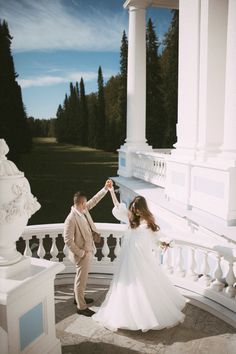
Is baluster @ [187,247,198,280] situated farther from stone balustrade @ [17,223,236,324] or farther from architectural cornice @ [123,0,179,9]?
architectural cornice @ [123,0,179,9]

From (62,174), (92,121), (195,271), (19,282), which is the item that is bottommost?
(62,174)

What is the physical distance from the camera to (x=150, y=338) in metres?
4.83

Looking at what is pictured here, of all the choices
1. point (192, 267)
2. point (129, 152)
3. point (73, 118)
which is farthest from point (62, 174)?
point (192, 267)

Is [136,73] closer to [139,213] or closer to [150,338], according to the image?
[139,213]

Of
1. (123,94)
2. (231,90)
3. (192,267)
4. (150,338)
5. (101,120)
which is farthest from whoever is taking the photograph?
(101,120)

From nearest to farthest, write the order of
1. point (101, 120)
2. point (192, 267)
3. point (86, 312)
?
point (86, 312) < point (192, 267) < point (101, 120)

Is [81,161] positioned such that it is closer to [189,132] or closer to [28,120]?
[28,120]

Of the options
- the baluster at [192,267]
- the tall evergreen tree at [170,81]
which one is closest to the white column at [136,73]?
the baluster at [192,267]

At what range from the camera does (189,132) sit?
9.06 metres

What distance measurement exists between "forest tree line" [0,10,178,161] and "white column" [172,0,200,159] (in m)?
19.6

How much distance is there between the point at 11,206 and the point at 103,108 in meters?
35.9

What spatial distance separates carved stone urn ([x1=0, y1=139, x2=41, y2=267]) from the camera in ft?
12.0

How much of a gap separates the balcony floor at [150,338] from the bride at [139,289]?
147 millimetres

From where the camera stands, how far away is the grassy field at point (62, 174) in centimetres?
2302
